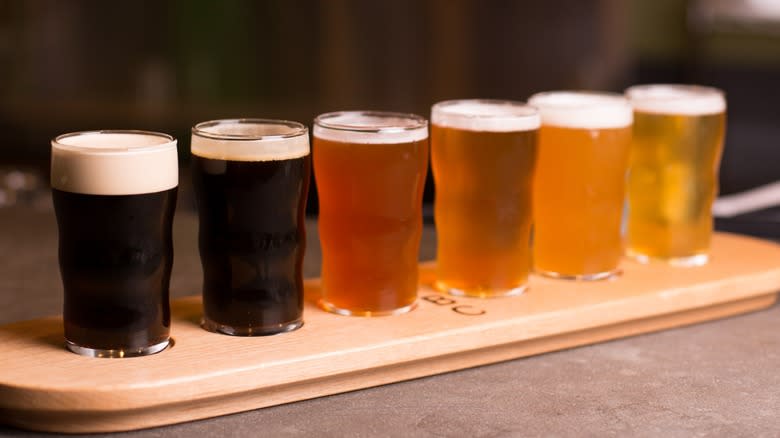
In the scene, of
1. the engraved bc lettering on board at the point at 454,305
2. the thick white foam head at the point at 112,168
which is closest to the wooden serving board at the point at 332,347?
the engraved bc lettering on board at the point at 454,305

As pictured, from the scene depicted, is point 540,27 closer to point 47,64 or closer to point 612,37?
point 612,37

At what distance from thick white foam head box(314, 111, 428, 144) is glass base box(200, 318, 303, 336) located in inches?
9.6

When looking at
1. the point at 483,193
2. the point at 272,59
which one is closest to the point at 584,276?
the point at 483,193

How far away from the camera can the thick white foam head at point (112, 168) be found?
1135 millimetres

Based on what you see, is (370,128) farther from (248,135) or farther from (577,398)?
(577,398)

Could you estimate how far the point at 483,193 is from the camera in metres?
1.47

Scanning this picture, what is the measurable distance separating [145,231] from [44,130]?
117 inches

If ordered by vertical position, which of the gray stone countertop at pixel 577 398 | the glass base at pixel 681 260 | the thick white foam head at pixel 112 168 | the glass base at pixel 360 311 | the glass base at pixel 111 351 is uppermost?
the thick white foam head at pixel 112 168

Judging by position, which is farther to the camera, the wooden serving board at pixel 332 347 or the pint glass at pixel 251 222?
the pint glass at pixel 251 222

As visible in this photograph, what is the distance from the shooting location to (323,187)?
4.54 ft

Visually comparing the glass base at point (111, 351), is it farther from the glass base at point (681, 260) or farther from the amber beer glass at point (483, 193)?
the glass base at point (681, 260)

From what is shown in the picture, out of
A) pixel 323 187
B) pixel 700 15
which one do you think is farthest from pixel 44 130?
pixel 700 15

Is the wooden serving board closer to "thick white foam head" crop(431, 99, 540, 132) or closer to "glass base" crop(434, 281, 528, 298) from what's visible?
"glass base" crop(434, 281, 528, 298)

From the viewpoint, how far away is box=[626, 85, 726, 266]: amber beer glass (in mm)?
1654
